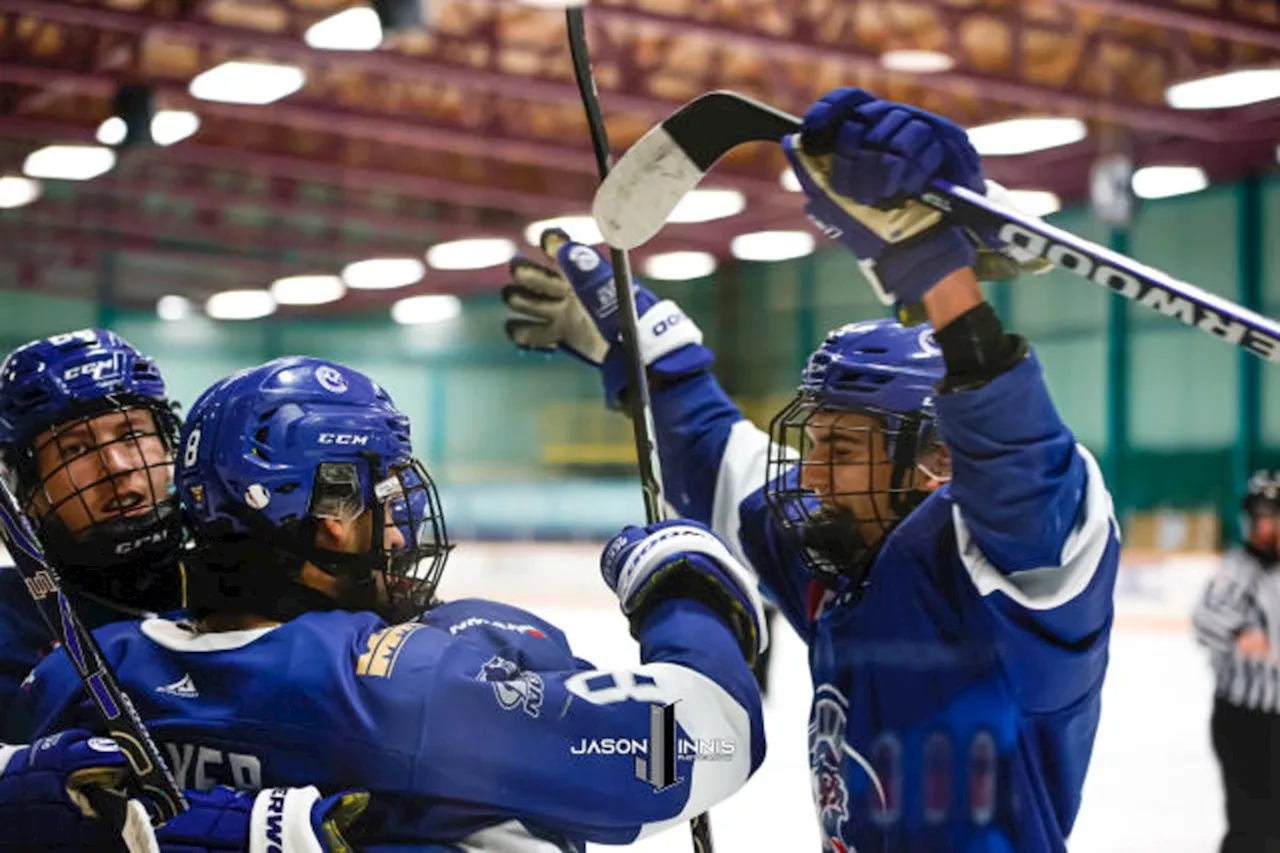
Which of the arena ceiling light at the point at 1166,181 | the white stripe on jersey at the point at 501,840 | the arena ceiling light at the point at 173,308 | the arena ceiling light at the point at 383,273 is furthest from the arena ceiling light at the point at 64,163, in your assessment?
the arena ceiling light at the point at 1166,181

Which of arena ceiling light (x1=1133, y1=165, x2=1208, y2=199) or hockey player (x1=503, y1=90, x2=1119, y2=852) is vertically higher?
arena ceiling light (x1=1133, y1=165, x2=1208, y2=199)

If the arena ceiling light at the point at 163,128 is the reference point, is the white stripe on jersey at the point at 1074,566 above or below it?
below

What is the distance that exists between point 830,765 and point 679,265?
1.56ft

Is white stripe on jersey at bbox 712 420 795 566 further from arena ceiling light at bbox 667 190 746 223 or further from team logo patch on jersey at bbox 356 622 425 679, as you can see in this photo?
team logo patch on jersey at bbox 356 622 425 679

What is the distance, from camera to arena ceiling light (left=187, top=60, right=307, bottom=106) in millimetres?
1570

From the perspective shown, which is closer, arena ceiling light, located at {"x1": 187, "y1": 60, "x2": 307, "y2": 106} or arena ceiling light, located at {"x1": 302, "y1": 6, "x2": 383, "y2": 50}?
arena ceiling light, located at {"x1": 187, "y1": 60, "x2": 307, "y2": 106}

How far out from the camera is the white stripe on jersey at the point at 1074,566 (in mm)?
980

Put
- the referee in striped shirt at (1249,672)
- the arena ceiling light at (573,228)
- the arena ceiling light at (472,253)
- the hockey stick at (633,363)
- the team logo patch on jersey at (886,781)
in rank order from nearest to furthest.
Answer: the team logo patch on jersey at (886,781), the hockey stick at (633,363), the arena ceiling light at (573,228), the arena ceiling light at (472,253), the referee in striped shirt at (1249,672)

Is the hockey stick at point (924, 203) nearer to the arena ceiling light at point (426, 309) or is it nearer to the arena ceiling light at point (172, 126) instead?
the arena ceiling light at point (426, 309)

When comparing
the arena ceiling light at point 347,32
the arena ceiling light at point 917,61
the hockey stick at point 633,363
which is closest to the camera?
the hockey stick at point 633,363

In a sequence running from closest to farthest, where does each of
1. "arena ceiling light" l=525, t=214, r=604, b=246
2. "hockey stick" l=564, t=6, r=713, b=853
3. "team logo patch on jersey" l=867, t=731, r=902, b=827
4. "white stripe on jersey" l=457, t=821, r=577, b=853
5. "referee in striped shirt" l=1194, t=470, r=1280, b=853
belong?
"white stripe on jersey" l=457, t=821, r=577, b=853 → "team logo patch on jersey" l=867, t=731, r=902, b=827 → "hockey stick" l=564, t=6, r=713, b=853 → "arena ceiling light" l=525, t=214, r=604, b=246 → "referee in striped shirt" l=1194, t=470, r=1280, b=853

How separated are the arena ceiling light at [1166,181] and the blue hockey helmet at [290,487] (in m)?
0.92

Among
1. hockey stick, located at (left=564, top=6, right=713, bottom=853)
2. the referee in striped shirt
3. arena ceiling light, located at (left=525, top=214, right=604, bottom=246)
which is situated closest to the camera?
hockey stick, located at (left=564, top=6, right=713, bottom=853)

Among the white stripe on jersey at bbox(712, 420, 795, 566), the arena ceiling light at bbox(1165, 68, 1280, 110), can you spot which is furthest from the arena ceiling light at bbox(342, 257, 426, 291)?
the arena ceiling light at bbox(1165, 68, 1280, 110)
